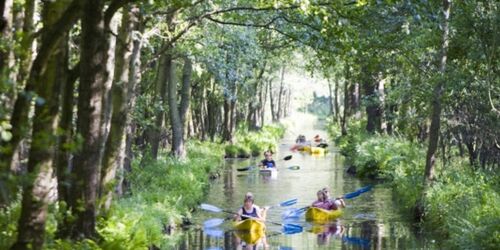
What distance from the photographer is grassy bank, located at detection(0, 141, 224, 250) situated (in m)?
11.0

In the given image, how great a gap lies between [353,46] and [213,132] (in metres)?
31.3

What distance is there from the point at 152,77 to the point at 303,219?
10950 mm

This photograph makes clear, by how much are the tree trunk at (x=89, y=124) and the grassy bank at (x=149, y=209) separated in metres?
0.36

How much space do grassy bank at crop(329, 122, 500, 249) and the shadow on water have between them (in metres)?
0.60

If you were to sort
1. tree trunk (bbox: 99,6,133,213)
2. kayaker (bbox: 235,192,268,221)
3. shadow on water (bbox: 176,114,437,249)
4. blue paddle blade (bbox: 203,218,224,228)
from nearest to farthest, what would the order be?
tree trunk (bbox: 99,6,133,213), shadow on water (bbox: 176,114,437,249), blue paddle blade (bbox: 203,218,224,228), kayaker (bbox: 235,192,268,221)

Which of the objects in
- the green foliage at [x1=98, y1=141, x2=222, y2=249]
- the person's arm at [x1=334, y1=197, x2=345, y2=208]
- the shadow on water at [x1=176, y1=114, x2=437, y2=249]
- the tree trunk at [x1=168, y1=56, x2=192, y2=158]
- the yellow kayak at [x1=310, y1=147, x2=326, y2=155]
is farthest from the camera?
the yellow kayak at [x1=310, y1=147, x2=326, y2=155]

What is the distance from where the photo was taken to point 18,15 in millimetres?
11875

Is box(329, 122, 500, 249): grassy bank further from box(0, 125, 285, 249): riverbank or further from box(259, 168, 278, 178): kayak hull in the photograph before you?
box(0, 125, 285, 249): riverbank

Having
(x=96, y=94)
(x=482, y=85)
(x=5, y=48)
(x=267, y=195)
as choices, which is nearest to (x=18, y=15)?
(x=96, y=94)

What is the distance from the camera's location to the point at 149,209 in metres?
15.9

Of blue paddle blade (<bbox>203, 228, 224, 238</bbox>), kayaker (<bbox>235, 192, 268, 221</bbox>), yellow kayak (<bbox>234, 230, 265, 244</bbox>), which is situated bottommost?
yellow kayak (<bbox>234, 230, 265, 244</bbox>)

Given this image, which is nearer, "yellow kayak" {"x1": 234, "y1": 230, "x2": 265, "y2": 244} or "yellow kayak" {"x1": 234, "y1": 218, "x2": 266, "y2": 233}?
"yellow kayak" {"x1": 234, "y1": 230, "x2": 265, "y2": 244}

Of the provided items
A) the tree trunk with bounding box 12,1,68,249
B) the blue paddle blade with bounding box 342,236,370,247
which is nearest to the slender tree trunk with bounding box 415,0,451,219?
the blue paddle blade with bounding box 342,236,370,247

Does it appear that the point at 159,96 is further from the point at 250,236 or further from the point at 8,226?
the point at 8,226
